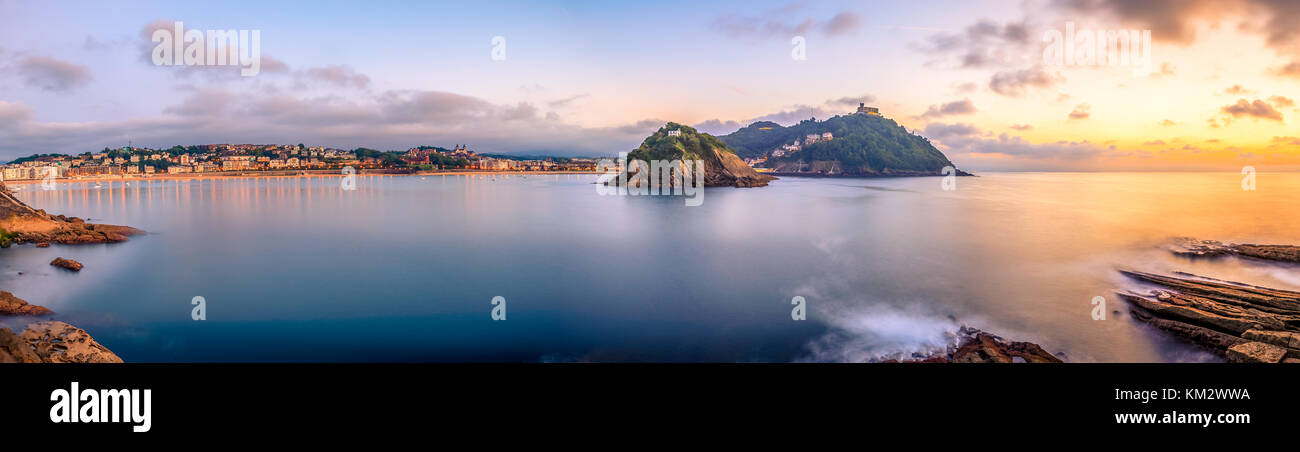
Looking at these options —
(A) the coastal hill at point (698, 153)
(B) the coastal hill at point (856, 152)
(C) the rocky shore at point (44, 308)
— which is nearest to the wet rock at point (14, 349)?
(C) the rocky shore at point (44, 308)

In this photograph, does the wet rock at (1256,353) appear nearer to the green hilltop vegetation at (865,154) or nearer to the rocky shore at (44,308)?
the rocky shore at (44,308)

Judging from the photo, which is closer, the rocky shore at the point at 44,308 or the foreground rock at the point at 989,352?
the rocky shore at the point at 44,308

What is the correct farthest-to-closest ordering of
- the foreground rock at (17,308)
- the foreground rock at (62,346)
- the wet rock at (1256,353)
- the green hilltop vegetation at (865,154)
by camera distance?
the green hilltop vegetation at (865,154), the foreground rock at (17,308), the wet rock at (1256,353), the foreground rock at (62,346)

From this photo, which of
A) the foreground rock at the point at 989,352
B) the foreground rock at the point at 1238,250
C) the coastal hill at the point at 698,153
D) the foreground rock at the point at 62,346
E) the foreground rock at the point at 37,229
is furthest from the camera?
the coastal hill at the point at 698,153

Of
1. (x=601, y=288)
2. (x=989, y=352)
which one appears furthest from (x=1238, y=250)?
(x=601, y=288)

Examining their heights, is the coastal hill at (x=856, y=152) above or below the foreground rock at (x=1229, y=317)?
above

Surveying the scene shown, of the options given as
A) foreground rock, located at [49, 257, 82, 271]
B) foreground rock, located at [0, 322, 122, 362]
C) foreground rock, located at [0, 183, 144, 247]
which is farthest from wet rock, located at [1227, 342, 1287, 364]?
foreground rock, located at [0, 183, 144, 247]
